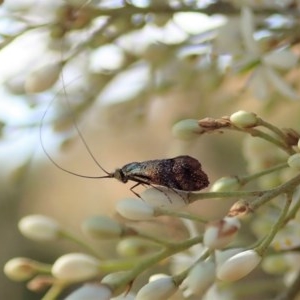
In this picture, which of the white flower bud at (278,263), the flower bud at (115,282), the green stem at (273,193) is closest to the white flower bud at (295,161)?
the green stem at (273,193)

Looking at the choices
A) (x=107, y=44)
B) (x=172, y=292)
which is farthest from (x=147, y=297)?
(x=107, y=44)

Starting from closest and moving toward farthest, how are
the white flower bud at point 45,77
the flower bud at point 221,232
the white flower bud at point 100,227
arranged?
the flower bud at point 221,232
the white flower bud at point 100,227
the white flower bud at point 45,77

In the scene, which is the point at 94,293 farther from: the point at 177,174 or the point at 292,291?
the point at 292,291

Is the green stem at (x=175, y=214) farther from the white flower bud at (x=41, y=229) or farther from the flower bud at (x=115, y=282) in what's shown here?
the white flower bud at (x=41, y=229)

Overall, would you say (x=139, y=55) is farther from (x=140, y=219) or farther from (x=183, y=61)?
(x=140, y=219)

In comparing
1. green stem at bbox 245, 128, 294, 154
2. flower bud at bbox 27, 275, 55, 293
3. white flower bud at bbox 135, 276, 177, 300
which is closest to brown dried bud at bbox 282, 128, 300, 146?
green stem at bbox 245, 128, 294, 154
